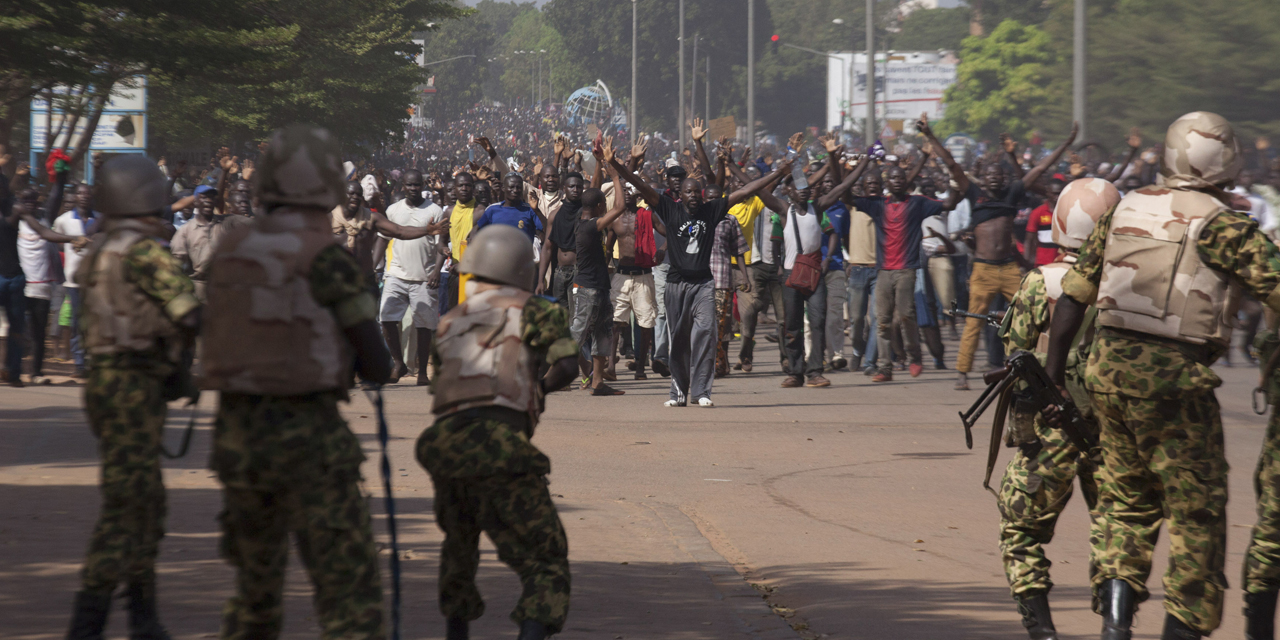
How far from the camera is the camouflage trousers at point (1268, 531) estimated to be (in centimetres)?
475

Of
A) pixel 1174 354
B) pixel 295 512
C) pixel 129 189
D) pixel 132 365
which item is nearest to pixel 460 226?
pixel 129 189

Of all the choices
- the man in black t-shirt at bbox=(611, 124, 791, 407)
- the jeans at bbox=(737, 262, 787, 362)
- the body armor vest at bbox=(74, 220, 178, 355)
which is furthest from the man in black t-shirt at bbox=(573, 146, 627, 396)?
the body armor vest at bbox=(74, 220, 178, 355)

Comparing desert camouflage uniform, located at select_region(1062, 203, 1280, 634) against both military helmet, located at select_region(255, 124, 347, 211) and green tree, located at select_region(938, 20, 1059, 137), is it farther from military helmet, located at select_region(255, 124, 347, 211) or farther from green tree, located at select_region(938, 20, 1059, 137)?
green tree, located at select_region(938, 20, 1059, 137)

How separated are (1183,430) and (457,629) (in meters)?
2.41

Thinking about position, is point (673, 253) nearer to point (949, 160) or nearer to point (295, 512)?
point (949, 160)

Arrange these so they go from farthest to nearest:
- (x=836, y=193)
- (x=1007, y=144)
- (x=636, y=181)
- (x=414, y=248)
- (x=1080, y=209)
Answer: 1. (x=1007, y=144)
2. (x=836, y=193)
3. (x=414, y=248)
4. (x=636, y=181)
5. (x=1080, y=209)

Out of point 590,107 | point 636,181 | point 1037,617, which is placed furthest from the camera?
point 590,107

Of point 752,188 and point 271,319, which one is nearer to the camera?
point 271,319

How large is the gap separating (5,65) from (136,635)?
6.15 metres

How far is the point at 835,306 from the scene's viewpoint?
14.6m

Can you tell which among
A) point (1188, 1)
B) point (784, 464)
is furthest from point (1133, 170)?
point (1188, 1)

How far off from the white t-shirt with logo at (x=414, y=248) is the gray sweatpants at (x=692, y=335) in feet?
8.91

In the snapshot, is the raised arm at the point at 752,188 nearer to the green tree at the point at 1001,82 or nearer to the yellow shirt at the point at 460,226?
the yellow shirt at the point at 460,226

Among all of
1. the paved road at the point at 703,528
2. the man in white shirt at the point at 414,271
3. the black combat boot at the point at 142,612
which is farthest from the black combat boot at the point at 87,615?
the man in white shirt at the point at 414,271
